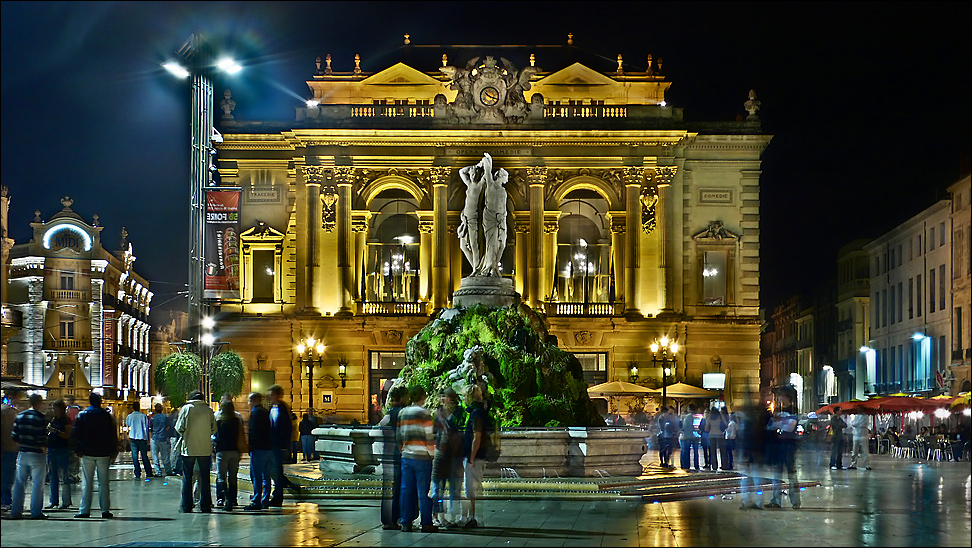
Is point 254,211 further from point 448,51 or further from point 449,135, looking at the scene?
point 448,51

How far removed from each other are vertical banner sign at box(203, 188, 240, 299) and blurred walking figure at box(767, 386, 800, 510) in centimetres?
2318

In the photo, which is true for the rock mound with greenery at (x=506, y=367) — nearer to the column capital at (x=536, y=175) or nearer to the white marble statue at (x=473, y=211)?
the white marble statue at (x=473, y=211)

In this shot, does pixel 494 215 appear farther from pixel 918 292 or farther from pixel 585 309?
pixel 918 292

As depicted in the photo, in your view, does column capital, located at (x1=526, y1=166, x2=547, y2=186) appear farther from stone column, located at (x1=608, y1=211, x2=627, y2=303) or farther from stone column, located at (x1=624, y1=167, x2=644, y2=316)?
stone column, located at (x1=624, y1=167, x2=644, y2=316)

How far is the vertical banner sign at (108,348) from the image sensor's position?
81812mm

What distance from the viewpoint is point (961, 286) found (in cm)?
5825

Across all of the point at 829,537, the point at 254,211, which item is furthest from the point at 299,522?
the point at 254,211

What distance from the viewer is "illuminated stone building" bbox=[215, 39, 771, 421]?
2141 inches

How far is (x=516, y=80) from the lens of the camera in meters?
54.4

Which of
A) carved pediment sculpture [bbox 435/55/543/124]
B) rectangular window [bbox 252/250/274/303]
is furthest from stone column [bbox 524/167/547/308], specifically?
rectangular window [bbox 252/250/274/303]

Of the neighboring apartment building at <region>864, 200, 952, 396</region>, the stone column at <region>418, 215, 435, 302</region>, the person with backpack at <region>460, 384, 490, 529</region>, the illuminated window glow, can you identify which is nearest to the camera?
the person with backpack at <region>460, 384, 490, 529</region>

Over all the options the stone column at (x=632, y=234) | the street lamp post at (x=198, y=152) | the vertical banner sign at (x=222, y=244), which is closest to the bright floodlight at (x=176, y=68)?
the street lamp post at (x=198, y=152)

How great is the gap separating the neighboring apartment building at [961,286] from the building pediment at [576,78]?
55.0 feet

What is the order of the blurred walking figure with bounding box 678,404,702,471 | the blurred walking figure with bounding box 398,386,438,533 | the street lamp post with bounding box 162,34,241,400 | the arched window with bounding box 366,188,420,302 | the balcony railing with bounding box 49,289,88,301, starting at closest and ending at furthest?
the blurred walking figure with bounding box 398,386,438,533 → the blurred walking figure with bounding box 678,404,702,471 → the street lamp post with bounding box 162,34,241,400 → the arched window with bounding box 366,188,420,302 → the balcony railing with bounding box 49,289,88,301
